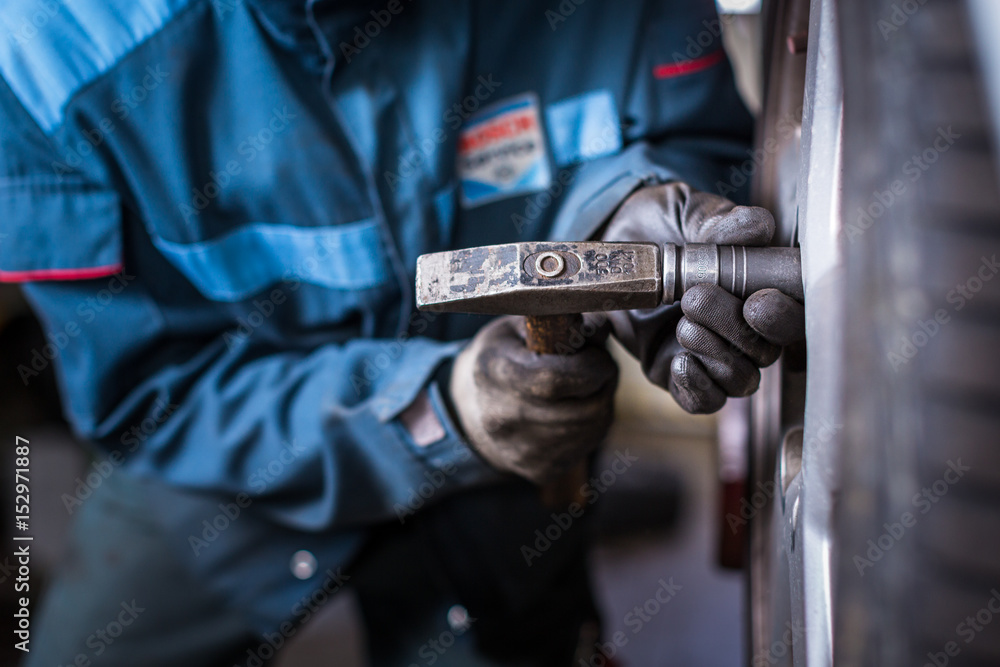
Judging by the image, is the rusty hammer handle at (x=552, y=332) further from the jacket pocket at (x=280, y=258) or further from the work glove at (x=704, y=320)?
the jacket pocket at (x=280, y=258)

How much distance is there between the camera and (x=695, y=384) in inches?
22.3

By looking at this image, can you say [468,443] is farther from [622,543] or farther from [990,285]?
[622,543]

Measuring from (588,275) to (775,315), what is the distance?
0.13 metres

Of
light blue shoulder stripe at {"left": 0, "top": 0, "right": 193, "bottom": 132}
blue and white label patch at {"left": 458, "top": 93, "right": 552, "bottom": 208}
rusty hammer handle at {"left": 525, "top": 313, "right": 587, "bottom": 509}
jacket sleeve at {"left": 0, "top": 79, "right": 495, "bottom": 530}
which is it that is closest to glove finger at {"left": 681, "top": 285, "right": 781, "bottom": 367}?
rusty hammer handle at {"left": 525, "top": 313, "right": 587, "bottom": 509}

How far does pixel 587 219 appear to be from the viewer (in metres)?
0.75

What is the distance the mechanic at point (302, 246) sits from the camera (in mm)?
809

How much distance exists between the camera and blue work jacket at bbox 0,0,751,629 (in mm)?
822

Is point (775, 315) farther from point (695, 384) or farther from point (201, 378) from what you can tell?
point (201, 378)

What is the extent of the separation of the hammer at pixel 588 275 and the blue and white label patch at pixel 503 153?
46 centimetres

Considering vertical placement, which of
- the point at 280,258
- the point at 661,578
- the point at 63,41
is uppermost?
the point at 63,41

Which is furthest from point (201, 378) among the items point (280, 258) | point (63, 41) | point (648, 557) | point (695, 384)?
point (648, 557)

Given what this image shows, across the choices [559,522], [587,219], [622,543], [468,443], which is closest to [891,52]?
[587,219]

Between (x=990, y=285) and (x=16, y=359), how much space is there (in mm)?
2126

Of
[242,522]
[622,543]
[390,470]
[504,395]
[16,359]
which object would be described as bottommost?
[622,543]
